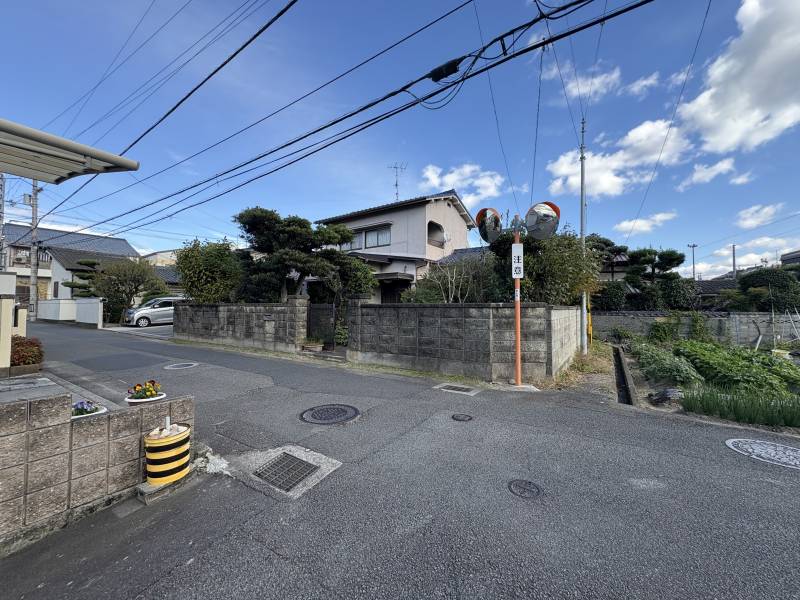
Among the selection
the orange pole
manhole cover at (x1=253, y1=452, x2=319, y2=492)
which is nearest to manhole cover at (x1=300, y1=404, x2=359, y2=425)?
manhole cover at (x1=253, y1=452, x2=319, y2=492)

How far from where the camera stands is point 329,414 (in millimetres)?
4469

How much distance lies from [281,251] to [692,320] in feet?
48.3

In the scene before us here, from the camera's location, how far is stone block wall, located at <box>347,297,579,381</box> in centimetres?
608

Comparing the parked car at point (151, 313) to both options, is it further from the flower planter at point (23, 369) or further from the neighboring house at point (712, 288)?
the neighboring house at point (712, 288)

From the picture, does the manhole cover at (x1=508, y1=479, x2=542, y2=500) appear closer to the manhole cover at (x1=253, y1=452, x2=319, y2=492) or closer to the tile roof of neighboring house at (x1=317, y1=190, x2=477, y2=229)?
the manhole cover at (x1=253, y1=452, x2=319, y2=492)

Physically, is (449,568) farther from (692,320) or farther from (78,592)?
(692,320)

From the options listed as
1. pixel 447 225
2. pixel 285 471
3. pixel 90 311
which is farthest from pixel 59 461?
pixel 90 311

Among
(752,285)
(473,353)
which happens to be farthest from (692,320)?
(473,353)

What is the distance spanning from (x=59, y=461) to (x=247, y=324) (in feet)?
30.5

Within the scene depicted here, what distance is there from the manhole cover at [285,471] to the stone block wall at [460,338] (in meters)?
4.07

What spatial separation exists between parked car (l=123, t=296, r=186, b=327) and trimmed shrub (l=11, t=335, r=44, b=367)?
11.1 metres

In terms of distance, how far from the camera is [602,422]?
13.6 feet

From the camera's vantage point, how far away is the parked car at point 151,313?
18094 millimetres

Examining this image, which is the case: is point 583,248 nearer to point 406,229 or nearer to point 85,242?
point 406,229
